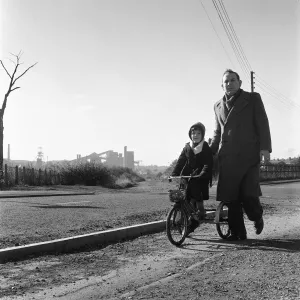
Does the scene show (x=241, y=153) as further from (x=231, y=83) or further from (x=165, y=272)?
(x=165, y=272)

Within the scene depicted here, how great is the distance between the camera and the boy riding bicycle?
5734 millimetres

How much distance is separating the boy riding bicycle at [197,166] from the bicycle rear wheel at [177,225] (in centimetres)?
26

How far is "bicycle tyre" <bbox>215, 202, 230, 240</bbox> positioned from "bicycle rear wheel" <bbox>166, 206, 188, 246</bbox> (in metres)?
0.44

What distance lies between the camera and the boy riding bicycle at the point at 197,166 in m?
5.73

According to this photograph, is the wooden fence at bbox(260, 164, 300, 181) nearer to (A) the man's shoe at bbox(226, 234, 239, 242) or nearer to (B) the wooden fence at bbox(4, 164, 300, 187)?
(B) the wooden fence at bbox(4, 164, 300, 187)

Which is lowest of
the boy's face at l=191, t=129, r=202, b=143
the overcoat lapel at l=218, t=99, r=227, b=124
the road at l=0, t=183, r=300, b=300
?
the road at l=0, t=183, r=300, b=300

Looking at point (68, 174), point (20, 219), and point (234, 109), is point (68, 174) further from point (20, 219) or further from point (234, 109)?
point (234, 109)

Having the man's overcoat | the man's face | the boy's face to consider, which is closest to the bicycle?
the man's overcoat

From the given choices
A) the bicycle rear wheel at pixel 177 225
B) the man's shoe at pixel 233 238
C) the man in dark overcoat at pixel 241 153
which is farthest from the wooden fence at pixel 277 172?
the bicycle rear wheel at pixel 177 225

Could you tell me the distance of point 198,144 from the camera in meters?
5.84

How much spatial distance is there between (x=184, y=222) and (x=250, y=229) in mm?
1712

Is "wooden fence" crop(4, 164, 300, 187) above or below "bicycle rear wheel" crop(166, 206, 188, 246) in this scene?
above

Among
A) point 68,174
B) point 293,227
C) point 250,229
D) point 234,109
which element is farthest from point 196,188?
point 68,174

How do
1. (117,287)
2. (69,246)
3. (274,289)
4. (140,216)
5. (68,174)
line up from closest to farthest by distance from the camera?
(274,289) < (117,287) < (69,246) < (140,216) < (68,174)
